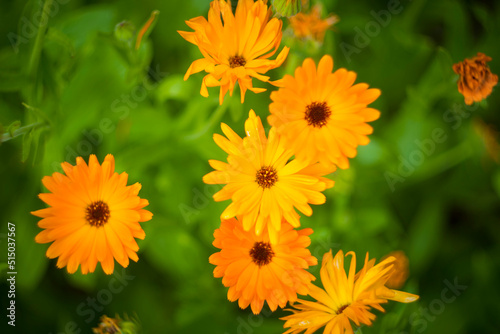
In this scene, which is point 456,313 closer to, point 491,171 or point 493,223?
point 493,223

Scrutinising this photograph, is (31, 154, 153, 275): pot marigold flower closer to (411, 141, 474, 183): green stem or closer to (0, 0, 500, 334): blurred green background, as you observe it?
(0, 0, 500, 334): blurred green background

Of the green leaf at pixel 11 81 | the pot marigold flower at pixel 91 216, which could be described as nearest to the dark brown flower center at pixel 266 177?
the pot marigold flower at pixel 91 216

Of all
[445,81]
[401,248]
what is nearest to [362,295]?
[445,81]

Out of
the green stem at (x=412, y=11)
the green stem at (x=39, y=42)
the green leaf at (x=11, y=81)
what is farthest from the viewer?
the green stem at (x=412, y=11)

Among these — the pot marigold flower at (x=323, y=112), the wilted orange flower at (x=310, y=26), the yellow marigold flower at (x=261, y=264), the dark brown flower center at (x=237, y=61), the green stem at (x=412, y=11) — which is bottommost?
the yellow marigold flower at (x=261, y=264)

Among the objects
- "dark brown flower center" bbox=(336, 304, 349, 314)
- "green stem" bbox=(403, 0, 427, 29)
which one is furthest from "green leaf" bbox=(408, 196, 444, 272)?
"dark brown flower center" bbox=(336, 304, 349, 314)

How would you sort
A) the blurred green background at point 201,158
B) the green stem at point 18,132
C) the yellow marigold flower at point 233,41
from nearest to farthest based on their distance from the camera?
the yellow marigold flower at point 233,41 < the green stem at point 18,132 < the blurred green background at point 201,158

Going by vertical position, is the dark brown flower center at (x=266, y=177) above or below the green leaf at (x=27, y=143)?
below

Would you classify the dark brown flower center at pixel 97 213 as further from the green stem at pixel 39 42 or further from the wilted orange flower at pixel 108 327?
the green stem at pixel 39 42
